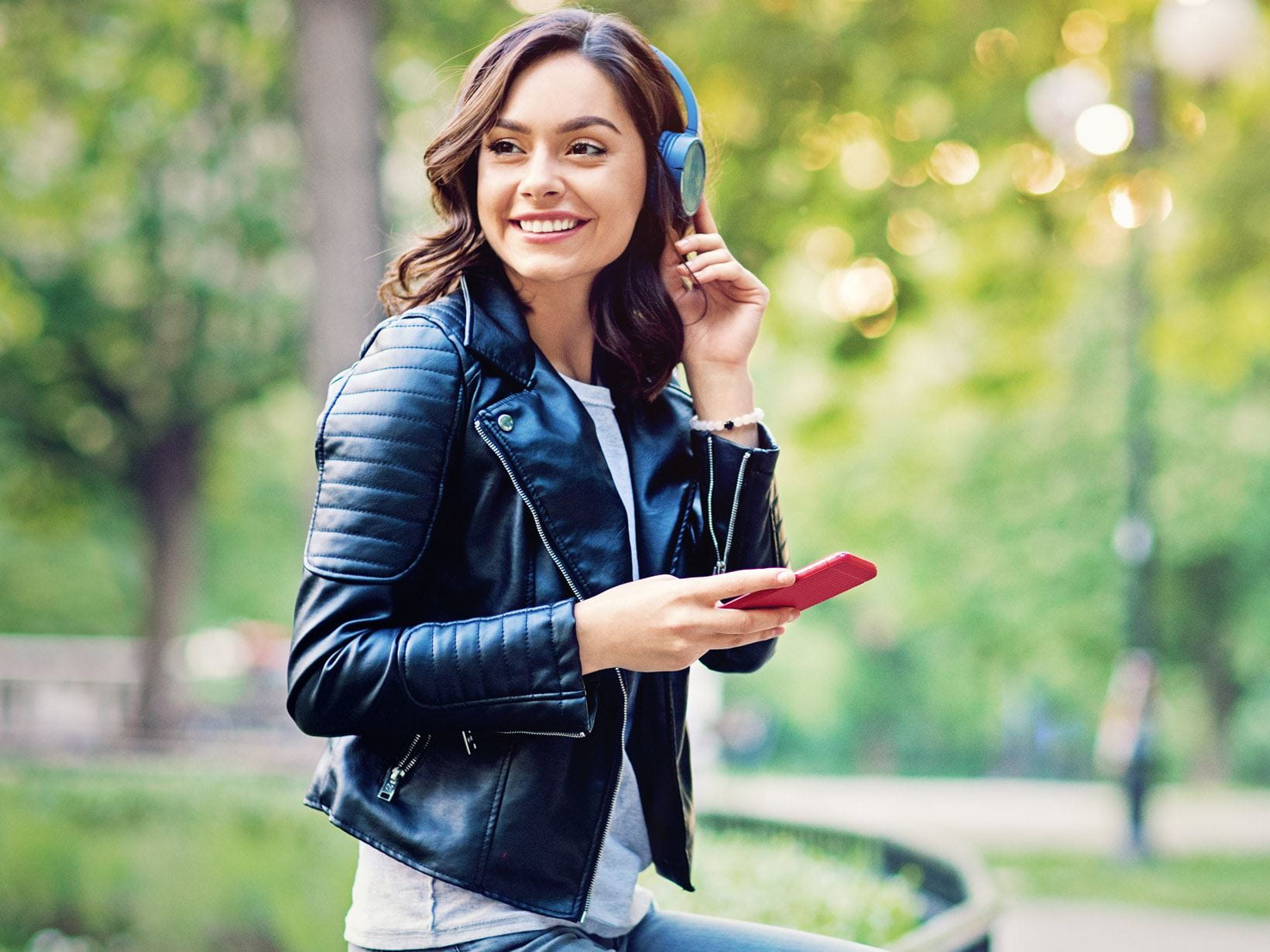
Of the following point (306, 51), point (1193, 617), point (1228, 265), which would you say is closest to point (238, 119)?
point (306, 51)

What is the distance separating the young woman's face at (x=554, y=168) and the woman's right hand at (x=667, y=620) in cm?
50

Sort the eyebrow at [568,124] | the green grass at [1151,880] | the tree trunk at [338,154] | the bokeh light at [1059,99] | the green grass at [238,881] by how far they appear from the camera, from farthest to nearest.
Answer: the green grass at [1151,880] → the bokeh light at [1059,99] → the tree trunk at [338,154] → the green grass at [238,881] → the eyebrow at [568,124]

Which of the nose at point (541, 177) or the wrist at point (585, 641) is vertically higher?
the nose at point (541, 177)

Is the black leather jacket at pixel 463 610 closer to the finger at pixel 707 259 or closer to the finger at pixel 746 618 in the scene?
the finger at pixel 746 618

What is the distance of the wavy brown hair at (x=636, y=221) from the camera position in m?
1.97

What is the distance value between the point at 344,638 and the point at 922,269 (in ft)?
27.4

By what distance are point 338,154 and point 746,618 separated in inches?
254

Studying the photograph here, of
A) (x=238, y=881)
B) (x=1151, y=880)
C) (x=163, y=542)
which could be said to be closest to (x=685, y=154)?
(x=238, y=881)

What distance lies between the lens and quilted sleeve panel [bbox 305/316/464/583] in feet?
→ 5.54

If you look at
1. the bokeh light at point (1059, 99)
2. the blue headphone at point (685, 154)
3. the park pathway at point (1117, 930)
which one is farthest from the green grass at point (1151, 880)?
the blue headphone at point (685, 154)

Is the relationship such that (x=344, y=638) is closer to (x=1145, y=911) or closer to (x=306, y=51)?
(x=306, y=51)

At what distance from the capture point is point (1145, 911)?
1027cm

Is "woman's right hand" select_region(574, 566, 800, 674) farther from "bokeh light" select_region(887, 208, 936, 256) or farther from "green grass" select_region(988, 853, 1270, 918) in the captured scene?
"green grass" select_region(988, 853, 1270, 918)

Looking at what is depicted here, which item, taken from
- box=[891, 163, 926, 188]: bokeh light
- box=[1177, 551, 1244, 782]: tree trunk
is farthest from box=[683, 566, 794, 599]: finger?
box=[1177, 551, 1244, 782]: tree trunk
